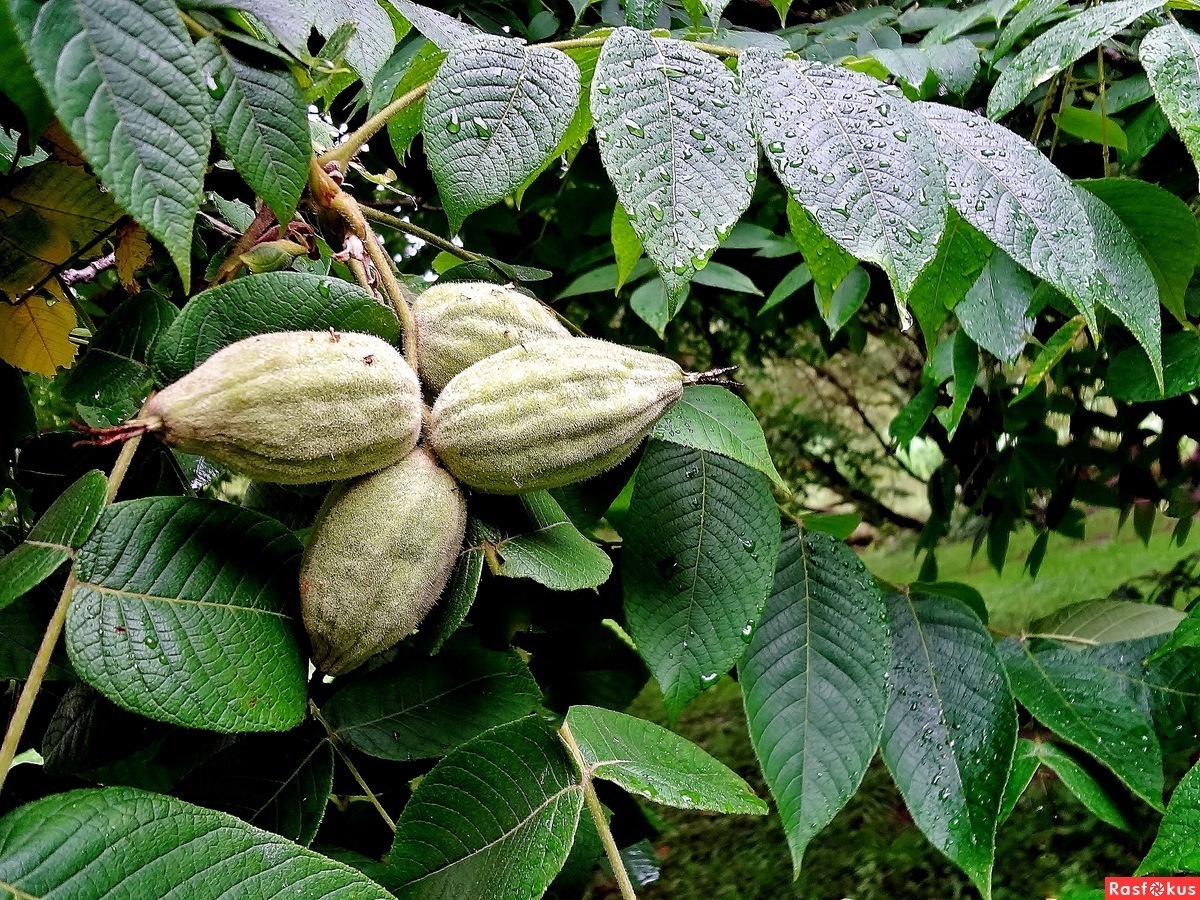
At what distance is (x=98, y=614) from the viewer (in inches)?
17.8

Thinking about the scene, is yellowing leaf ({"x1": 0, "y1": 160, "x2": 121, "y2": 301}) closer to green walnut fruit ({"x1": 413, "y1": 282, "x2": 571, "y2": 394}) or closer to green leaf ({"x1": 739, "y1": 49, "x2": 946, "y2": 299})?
green walnut fruit ({"x1": 413, "y1": 282, "x2": 571, "y2": 394})

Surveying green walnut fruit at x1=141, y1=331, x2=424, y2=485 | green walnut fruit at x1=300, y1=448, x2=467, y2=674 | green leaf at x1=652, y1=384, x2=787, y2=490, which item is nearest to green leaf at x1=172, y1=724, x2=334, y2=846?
green walnut fruit at x1=300, y1=448, x2=467, y2=674

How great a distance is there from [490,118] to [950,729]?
2.10ft

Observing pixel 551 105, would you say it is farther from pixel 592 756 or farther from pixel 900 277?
pixel 592 756

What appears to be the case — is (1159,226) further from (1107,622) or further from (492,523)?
(492,523)

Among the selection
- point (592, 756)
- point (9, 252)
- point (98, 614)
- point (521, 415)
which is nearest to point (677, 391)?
point (521, 415)

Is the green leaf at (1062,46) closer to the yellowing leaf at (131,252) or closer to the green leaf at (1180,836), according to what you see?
the green leaf at (1180,836)

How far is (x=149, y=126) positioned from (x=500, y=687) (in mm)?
429

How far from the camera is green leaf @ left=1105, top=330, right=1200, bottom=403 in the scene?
945mm

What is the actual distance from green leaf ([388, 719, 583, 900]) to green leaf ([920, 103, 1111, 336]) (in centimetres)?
46

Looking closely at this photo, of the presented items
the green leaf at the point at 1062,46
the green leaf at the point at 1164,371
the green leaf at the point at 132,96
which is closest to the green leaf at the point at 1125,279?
the green leaf at the point at 1062,46

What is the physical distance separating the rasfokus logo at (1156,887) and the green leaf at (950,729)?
178 millimetres

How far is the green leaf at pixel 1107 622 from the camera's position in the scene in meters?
0.93

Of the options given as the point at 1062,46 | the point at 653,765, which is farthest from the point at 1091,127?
the point at 653,765
